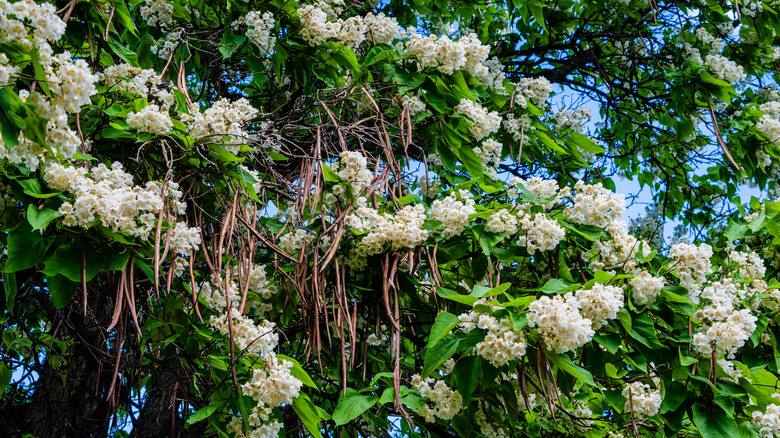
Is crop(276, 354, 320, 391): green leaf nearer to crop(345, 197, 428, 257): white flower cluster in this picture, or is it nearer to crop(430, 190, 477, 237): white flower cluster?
crop(345, 197, 428, 257): white flower cluster

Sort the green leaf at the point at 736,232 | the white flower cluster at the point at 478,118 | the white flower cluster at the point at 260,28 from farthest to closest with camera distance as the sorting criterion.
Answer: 1. the white flower cluster at the point at 478,118
2. the white flower cluster at the point at 260,28
3. the green leaf at the point at 736,232

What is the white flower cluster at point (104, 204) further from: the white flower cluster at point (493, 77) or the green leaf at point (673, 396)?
the white flower cluster at point (493, 77)

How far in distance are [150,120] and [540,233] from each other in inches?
39.2

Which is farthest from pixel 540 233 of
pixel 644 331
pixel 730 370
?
pixel 730 370

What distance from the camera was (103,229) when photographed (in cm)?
130

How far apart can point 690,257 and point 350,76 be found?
1.41 m

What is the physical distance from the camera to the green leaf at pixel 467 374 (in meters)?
1.39

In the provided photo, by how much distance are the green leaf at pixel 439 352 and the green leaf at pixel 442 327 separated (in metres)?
0.02

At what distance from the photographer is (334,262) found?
1.68 m

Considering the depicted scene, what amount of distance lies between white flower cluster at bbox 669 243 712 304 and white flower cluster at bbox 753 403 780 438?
29cm

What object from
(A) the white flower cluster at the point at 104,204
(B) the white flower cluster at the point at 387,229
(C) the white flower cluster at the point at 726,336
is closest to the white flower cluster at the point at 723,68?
(C) the white flower cluster at the point at 726,336

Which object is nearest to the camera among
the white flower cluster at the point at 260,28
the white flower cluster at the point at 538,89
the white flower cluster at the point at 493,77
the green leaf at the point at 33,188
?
the green leaf at the point at 33,188

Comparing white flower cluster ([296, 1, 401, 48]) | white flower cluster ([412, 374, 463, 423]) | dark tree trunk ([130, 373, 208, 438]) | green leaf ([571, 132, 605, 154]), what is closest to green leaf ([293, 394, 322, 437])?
white flower cluster ([412, 374, 463, 423])

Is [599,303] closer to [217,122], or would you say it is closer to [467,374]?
[467,374]
